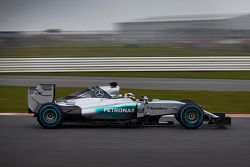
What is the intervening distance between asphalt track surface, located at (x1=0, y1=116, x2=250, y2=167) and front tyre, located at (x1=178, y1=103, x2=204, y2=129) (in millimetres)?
131

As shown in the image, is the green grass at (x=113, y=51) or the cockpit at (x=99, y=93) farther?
the green grass at (x=113, y=51)

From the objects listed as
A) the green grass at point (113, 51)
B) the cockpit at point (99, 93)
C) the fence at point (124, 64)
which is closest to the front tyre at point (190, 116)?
the cockpit at point (99, 93)

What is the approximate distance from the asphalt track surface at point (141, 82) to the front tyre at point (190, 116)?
6.81 metres

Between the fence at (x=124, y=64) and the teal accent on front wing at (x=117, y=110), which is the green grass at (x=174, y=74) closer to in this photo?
the fence at (x=124, y=64)

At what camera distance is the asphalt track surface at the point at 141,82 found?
617 inches

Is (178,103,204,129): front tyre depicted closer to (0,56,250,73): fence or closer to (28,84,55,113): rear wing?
(28,84,55,113): rear wing

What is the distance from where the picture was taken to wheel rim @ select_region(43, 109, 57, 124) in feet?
27.5

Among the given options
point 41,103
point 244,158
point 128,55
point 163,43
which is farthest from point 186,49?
point 244,158

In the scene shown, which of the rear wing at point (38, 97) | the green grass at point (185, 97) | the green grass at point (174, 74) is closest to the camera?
the rear wing at point (38, 97)

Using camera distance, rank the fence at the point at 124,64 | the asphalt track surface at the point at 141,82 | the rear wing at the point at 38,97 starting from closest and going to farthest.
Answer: the rear wing at the point at 38,97, the asphalt track surface at the point at 141,82, the fence at the point at 124,64

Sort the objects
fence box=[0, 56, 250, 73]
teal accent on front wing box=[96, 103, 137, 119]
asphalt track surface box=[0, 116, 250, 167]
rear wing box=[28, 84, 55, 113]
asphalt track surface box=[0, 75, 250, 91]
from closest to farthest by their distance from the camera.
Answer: asphalt track surface box=[0, 116, 250, 167] < teal accent on front wing box=[96, 103, 137, 119] < rear wing box=[28, 84, 55, 113] < asphalt track surface box=[0, 75, 250, 91] < fence box=[0, 56, 250, 73]

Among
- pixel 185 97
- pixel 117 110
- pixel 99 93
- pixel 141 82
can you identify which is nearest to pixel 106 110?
pixel 117 110

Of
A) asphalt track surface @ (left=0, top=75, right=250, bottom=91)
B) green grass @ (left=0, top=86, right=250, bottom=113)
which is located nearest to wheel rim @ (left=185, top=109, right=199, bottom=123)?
green grass @ (left=0, top=86, right=250, bottom=113)

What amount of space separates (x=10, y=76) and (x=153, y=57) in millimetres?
5287
